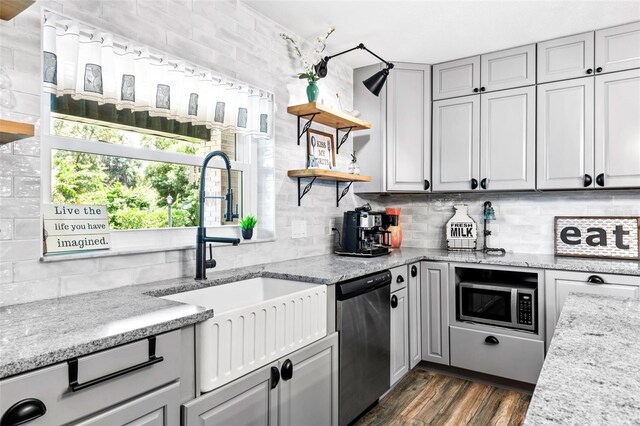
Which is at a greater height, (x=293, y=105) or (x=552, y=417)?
(x=293, y=105)

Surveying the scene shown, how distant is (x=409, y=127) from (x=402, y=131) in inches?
2.6

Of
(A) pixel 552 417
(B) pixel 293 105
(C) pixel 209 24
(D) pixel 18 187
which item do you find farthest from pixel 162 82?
(A) pixel 552 417

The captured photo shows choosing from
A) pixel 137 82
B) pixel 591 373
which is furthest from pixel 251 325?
pixel 137 82

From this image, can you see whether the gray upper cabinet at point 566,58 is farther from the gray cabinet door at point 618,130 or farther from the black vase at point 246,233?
the black vase at point 246,233

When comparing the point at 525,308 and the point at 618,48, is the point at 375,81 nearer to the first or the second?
the point at 618,48

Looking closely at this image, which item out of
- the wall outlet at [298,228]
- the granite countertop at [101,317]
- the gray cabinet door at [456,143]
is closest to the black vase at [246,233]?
the granite countertop at [101,317]

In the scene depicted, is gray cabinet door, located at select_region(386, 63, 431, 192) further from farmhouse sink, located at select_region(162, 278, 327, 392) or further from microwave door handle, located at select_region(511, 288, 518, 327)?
farmhouse sink, located at select_region(162, 278, 327, 392)

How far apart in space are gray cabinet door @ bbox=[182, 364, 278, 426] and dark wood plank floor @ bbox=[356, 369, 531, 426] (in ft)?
3.24

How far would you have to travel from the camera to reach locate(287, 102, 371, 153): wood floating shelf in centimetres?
264

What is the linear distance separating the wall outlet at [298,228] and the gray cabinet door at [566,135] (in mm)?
1743

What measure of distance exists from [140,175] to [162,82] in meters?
0.46

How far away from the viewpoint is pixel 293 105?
2771mm

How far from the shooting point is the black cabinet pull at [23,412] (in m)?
0.88

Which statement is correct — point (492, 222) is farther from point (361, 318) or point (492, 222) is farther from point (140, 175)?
point (140, 175)
